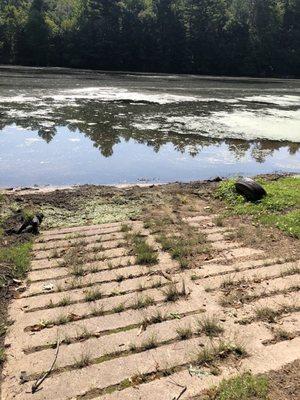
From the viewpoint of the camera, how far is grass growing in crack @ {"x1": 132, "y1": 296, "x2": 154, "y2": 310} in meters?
5.13

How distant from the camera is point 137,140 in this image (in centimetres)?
1521

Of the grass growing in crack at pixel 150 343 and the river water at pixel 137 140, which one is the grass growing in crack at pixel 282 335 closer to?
the grass growing in crack at pixel 150 343

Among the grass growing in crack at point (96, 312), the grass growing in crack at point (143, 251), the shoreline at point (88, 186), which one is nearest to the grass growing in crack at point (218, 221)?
the grass growing in crack at point (143, 251)

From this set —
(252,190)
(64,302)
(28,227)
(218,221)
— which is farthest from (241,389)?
(252,190)

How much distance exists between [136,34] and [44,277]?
64489 millimetres

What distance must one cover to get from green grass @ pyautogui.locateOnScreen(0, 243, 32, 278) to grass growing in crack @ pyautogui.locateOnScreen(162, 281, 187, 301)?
75.4 inches

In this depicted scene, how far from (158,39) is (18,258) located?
2520 inches

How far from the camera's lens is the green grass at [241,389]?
A: 3.69 metres

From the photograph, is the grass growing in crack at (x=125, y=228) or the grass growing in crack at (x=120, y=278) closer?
the grass growing in crack at (x=120, y=278)

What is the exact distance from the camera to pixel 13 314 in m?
4.96

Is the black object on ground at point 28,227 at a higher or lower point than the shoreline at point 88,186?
higher

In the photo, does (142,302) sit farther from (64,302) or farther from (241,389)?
(241,389)

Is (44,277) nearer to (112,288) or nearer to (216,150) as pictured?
(112,288)

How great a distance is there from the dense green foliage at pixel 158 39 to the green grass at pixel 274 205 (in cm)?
5592
